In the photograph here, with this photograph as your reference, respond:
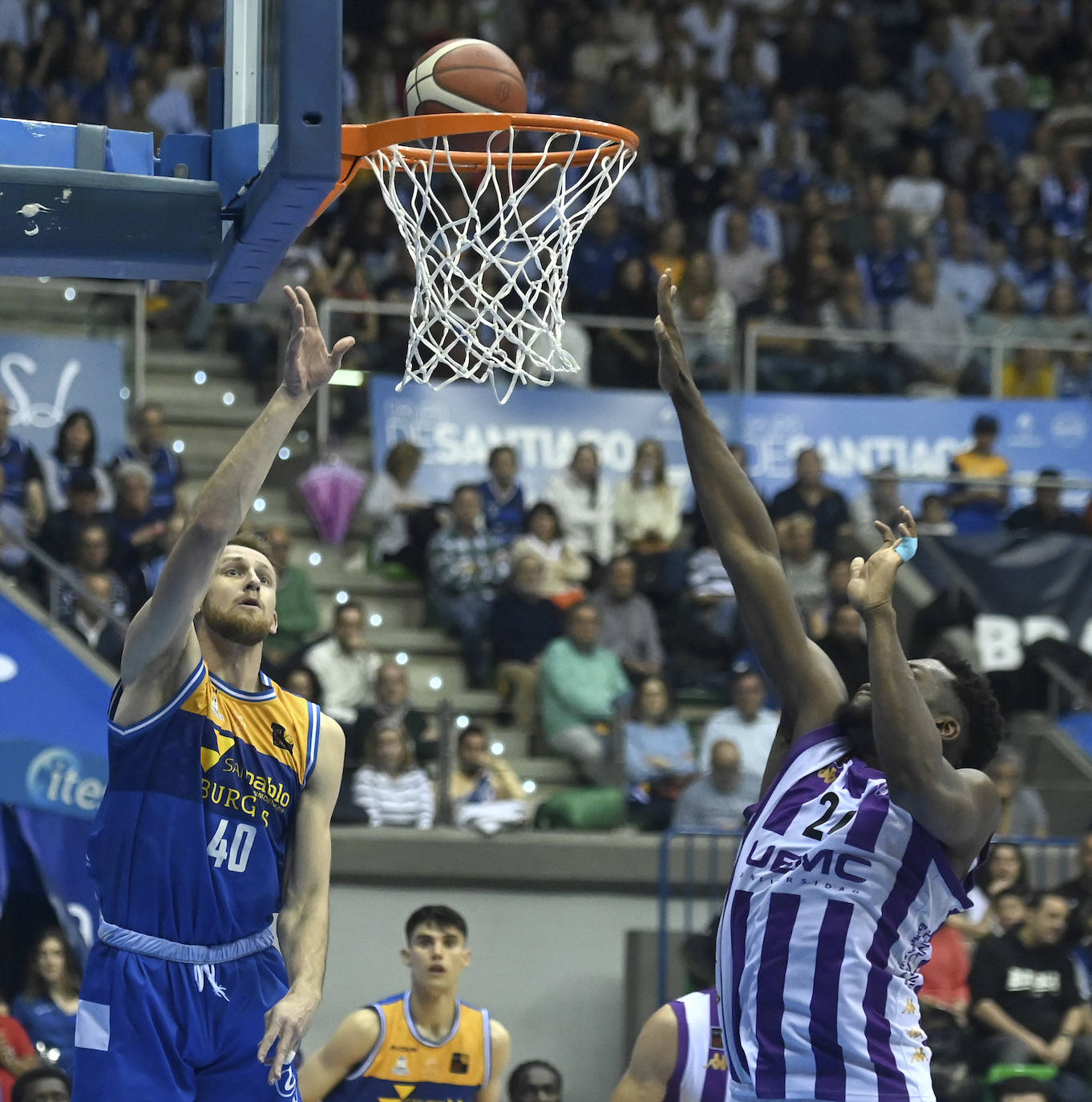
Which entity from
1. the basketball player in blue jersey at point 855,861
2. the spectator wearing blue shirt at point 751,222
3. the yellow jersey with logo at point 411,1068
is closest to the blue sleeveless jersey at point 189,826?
the basketball player in blue jersey at point 855,861

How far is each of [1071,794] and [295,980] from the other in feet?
26.2

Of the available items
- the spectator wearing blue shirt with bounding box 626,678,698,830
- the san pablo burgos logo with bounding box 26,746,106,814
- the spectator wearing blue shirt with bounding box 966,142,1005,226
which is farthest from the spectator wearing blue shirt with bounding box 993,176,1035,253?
the san pablo burgos logo with bounding box 26,746,106,814

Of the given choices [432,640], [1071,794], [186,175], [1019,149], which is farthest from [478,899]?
[1019,149]

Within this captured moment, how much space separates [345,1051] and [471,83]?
143 inches

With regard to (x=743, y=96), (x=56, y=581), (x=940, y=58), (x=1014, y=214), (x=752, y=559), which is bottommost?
(x=56, y=581)

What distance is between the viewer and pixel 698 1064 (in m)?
6.16

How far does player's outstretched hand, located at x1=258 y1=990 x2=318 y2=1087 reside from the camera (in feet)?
15.7

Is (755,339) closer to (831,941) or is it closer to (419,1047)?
(419,1047)

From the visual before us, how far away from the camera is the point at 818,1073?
4.21 metres

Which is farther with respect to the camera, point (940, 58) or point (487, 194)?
point (940, 58)

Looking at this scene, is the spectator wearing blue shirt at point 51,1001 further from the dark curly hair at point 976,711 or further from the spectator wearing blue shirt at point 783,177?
the spectator wearing blue shirt at point 783,177

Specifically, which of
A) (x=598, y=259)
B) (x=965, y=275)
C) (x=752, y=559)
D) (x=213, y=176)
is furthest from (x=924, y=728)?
(x=965, y=275)

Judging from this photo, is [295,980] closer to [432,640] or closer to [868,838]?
[868,838]

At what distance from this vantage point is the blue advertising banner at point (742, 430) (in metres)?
13.4
